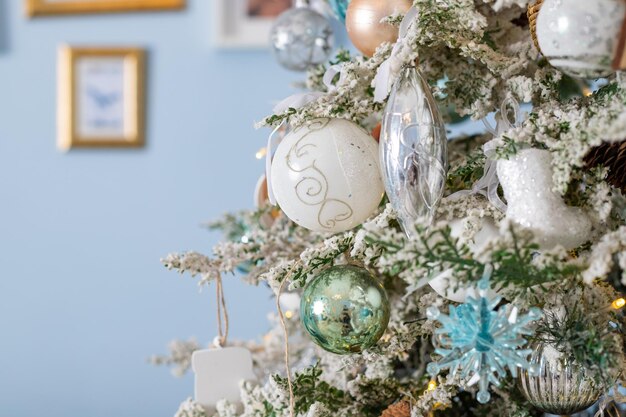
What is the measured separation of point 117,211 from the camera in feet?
5.65

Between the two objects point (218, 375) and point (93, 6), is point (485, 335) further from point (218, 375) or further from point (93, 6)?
point (93, 6)

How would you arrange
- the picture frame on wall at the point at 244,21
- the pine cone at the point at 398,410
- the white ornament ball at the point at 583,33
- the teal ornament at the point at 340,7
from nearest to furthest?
the white ornament ball at the point at 583,33
the pine cone at the point at 398,410
the teal ornament at the point at 340,7
the picture frame on wall at the point at 244,21

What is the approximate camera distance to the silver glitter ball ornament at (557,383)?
69 centimetres

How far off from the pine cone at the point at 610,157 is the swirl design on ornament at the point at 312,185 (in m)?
0.18

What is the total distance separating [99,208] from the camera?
1726mm

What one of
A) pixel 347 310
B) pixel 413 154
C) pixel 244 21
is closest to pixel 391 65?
pixel 413 154

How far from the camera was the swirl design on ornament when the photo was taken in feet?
2.21

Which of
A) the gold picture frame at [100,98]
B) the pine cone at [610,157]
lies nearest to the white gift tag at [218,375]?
the pine cone at [610,157]

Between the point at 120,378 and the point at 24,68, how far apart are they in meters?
0.65

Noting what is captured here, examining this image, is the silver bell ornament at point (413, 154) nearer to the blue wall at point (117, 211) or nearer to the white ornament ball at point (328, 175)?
the white ornament ball at point (328, 175)

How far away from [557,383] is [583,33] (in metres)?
0.29

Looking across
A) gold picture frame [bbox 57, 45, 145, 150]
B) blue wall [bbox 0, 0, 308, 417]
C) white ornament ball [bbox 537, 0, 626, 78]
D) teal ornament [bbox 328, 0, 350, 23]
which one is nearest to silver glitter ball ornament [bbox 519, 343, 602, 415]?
white ornament ball [bbox 537, 0, 626, 78]

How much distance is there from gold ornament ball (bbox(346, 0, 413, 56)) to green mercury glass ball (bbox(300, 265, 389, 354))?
0.20 meters

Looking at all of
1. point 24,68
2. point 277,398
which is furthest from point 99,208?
point 277,398
